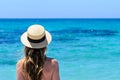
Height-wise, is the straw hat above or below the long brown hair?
above

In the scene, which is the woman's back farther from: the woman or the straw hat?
the straw hat

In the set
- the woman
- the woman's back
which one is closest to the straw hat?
the woman

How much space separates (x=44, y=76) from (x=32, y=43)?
0.22m

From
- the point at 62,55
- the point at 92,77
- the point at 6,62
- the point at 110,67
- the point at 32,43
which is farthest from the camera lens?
the point at 62,55

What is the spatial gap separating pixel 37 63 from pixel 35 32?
194 millimetres

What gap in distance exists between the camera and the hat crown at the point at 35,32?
9.04 ft

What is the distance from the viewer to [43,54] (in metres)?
2.74

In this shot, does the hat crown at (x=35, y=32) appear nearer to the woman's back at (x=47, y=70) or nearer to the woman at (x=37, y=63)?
the woman at (x=37, y=63)

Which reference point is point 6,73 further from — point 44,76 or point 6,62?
point 44,76

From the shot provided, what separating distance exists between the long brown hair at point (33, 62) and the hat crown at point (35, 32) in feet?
0.26

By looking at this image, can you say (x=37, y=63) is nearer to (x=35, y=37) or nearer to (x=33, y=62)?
(x=33, y=62)

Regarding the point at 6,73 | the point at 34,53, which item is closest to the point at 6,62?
the point at 6,73

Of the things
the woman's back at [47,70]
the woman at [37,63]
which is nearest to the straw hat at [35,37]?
the woman at [37,63]

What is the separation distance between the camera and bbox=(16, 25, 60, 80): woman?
2740 millimetres
